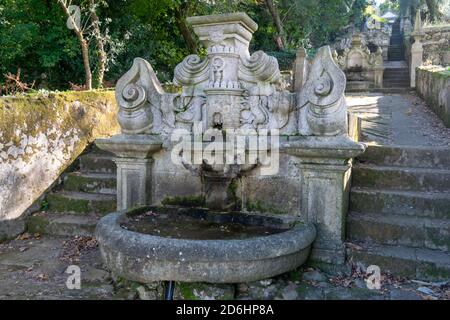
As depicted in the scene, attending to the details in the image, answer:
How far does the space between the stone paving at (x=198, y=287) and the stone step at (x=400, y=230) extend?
0.46m

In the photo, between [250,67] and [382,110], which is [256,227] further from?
[382,110]

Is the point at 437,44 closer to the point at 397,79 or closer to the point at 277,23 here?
the point at 397,79

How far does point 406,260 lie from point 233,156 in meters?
1.93

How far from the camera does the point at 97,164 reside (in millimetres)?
6305

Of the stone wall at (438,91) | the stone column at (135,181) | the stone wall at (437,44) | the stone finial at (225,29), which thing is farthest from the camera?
the stone wall at (437,44)

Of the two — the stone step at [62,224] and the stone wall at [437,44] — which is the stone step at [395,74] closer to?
the stone wall at [437,44]

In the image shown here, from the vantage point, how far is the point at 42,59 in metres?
10.4

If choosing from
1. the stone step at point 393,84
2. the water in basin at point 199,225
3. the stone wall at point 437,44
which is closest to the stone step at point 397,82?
the stone step at point 393,84

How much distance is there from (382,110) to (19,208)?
26.2 feet

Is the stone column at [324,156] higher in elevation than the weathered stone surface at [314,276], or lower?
higher

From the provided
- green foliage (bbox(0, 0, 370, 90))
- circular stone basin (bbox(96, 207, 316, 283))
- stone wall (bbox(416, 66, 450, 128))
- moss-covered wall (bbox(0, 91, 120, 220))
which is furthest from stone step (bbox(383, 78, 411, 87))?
circular stone basin (bbox(96, 207, 316, 283))

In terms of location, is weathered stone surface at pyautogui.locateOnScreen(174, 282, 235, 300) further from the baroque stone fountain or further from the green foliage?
the green foliage

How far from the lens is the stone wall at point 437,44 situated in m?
17.6
